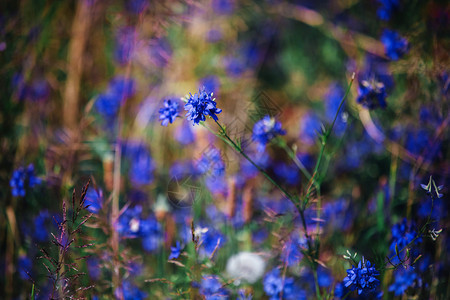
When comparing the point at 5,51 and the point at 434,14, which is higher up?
the point at 434,14

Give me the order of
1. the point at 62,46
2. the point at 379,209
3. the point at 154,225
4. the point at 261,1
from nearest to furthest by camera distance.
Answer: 1. the point at 379,209
2. the point at 154,225
3. the point at 62,46
4. the point at 261,1

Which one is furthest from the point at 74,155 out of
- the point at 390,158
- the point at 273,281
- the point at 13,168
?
the point at 390,158

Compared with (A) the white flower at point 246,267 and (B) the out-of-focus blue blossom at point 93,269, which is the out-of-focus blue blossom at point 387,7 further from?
(B) the out-of-focus blue blossom at point 93,269

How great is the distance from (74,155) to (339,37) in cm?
188

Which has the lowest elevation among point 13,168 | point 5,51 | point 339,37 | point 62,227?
point 62,227

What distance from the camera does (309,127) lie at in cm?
267

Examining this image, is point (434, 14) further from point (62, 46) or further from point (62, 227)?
point (62, 46)

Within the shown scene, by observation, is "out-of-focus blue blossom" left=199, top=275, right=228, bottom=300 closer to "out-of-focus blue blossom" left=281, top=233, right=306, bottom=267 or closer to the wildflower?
"out-of-focus blue blossom" left=281, top=233, right=306, bottom=267

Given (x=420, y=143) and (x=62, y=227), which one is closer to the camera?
(x=62, y=227)

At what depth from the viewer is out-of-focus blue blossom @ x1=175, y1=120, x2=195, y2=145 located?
261 cm

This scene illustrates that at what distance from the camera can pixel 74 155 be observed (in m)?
2.02

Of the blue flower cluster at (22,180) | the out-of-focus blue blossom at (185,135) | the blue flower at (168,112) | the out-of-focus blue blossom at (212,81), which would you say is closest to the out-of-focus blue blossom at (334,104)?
the out-of-focus blue blossom at (212,81)

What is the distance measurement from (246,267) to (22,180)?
1.00 metres

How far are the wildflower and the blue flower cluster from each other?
55.0 inches
